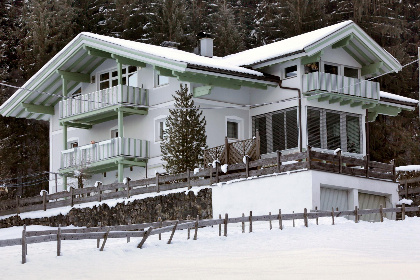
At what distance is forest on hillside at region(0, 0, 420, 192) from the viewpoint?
197ft

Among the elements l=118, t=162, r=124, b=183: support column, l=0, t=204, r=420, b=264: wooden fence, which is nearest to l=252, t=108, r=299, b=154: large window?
l=118, t=162, r=124, b=183: support column

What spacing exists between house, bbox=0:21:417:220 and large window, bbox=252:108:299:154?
0.15 feet

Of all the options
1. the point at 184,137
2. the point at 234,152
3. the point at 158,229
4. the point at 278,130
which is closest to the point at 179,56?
the point at 184,137

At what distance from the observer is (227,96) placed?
45344 millimetres

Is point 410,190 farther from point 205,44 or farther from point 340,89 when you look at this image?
point 205,44

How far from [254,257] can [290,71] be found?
18855mm

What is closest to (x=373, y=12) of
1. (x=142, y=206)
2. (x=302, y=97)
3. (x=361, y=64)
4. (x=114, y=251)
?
(x=361, y=64)

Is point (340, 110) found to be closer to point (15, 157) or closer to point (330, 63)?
point (330, 63)

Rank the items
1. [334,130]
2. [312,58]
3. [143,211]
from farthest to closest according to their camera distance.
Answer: [334,130] → [312,58] → [143,211]

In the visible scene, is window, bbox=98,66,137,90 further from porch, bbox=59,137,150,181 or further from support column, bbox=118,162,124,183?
support column, bbox=118,162,124,183

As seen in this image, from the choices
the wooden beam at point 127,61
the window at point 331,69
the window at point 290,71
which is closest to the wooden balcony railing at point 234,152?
the window at point 290,71

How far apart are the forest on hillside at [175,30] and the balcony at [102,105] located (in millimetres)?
9679

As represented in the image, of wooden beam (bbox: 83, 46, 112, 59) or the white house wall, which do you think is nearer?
the white house wall

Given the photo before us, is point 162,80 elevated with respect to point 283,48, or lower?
lower
